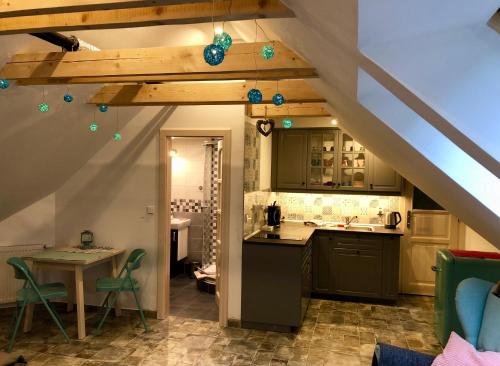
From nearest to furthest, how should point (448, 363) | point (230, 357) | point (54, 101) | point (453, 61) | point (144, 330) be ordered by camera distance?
point (453, 61) < point (448, 363) < point (54, 101) < point (230, 357) < point (144, 330)

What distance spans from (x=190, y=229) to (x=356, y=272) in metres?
2.78

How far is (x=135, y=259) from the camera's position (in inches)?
167

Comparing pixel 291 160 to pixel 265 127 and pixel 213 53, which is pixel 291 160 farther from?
pixel 213 53

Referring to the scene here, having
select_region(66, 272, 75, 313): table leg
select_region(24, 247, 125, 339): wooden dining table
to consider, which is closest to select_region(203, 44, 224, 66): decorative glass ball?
select_region(24, 247, 125, 339): wooden dining table

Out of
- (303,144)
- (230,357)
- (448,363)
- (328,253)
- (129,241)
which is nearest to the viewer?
(448,363)

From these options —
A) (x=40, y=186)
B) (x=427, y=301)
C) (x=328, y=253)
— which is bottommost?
(x=427, y=301)

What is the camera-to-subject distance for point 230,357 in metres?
3.61

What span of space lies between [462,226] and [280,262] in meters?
2.80

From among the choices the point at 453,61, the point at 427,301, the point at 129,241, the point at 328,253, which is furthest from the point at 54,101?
the point at 427,301

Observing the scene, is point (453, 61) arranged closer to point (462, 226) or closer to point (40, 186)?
point (40, 186)

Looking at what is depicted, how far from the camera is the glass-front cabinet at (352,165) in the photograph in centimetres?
557

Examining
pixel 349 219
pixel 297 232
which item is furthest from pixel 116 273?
pixel 349 219

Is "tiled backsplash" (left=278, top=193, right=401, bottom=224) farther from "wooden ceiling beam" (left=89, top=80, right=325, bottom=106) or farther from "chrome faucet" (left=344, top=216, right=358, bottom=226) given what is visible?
"wooden ceiling beam" (left=89, top=80, right=325, bottom=106)

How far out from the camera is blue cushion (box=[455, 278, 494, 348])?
2.32 m
